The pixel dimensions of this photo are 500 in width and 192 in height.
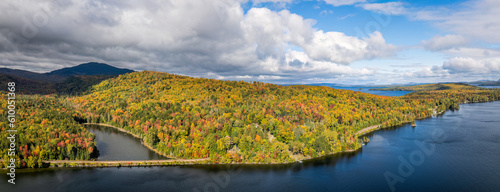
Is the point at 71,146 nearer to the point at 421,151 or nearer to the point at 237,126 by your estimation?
the point at 237,126

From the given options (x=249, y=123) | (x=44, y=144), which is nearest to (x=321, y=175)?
(x=249, y=123)

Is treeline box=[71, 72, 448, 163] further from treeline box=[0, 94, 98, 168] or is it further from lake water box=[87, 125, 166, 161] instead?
treeline box=[0, 94, 98, 168]

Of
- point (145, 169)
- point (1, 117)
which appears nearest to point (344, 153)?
point (145, 169)

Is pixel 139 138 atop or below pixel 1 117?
below

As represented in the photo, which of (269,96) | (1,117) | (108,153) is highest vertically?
(269,96)

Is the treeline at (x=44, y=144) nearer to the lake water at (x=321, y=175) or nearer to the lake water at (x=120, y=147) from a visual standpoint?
the lake water at (x=120, y=147)
